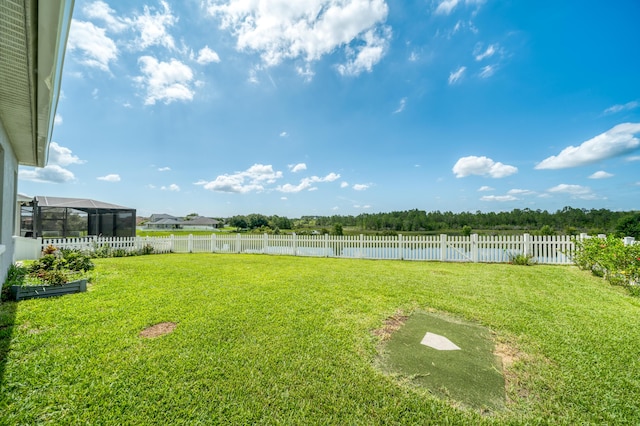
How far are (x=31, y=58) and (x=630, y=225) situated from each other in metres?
37.8

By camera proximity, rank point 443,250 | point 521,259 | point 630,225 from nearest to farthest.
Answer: point 521,259 → point 443,250 → point 630,225

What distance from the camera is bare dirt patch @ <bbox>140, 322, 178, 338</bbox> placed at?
2951 millimetres

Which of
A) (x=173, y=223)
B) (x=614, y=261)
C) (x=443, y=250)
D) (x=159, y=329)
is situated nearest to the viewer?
(x=159, y=329)

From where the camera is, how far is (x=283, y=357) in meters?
2.47

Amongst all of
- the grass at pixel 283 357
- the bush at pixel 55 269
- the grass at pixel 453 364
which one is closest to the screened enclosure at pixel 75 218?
the bush at pixel 55 269

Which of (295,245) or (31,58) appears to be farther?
(295,245)

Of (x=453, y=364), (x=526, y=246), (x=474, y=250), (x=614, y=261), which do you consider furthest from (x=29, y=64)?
(x=526, y=246)

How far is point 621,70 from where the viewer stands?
10531 millimetres

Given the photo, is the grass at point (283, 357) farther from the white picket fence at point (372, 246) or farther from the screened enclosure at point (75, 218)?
the screened enclosure at point (75, 218)

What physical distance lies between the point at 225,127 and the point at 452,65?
1253 centimetres

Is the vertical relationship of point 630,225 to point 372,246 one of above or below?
above

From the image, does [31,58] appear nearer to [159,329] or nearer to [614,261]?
[159,329]

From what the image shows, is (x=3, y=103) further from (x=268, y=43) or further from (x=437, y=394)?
(x=268, y=43)

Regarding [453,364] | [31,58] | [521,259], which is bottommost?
[453,364]
